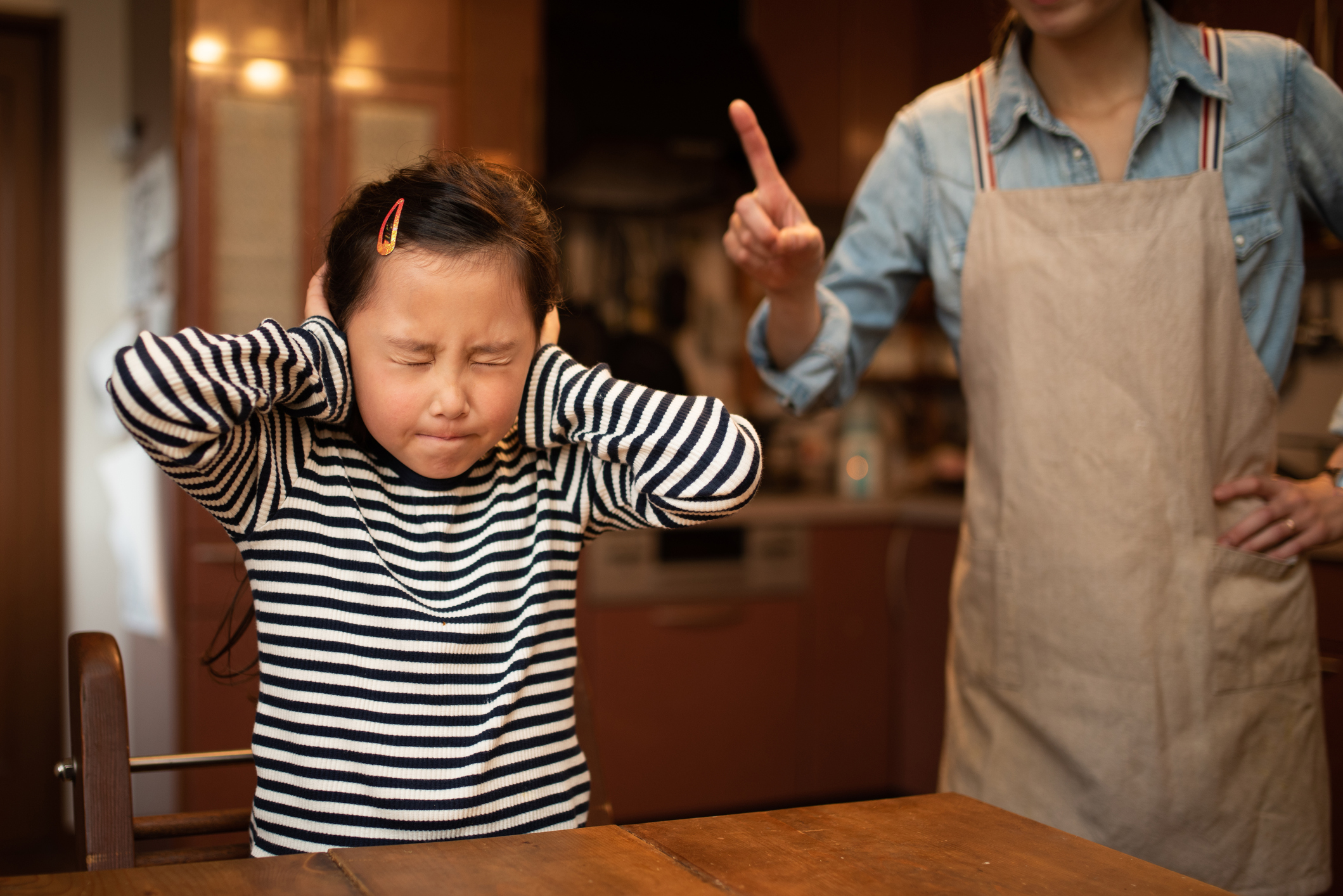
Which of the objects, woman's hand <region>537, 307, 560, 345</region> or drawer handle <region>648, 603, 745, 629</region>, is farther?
drawer handle <region>648, 603, 745, 629</region>

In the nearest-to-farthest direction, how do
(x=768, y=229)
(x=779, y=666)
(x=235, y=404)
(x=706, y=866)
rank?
(x=706, y=866) → (x=235, y=404) → (x=768, y=229) → (x=779, y=666)

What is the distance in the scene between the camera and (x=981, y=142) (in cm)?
114

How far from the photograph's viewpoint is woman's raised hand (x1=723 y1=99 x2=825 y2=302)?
100 cm

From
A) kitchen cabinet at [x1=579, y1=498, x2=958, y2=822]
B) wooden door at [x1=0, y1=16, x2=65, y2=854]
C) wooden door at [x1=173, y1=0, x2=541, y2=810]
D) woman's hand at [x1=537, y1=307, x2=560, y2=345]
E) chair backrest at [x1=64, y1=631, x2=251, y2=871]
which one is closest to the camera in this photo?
chair backrest at [x1=64, y1=631, x2=251, y2=871]

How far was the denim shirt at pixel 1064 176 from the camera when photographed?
1.04 metres

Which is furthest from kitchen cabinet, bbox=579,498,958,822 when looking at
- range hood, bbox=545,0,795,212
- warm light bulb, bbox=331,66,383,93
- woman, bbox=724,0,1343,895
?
woman, bbox=724,0,1343,895

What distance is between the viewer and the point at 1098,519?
1.05 m

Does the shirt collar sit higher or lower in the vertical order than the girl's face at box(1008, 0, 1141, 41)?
lower

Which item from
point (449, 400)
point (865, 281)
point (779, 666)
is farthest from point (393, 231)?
point (779, 666)

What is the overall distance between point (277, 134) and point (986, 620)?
1.85 meters

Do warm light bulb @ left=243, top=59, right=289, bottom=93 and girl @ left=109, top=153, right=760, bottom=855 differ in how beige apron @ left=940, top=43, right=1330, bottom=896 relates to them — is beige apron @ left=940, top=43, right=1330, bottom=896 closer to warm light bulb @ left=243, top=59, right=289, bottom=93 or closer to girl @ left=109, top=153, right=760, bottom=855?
girl @ left=109, top=153, right=760, bottom=855

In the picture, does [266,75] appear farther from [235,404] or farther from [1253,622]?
[1253,622]

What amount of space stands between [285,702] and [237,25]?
1895 millimetres

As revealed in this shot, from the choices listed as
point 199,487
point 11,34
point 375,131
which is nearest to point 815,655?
point 375,131
